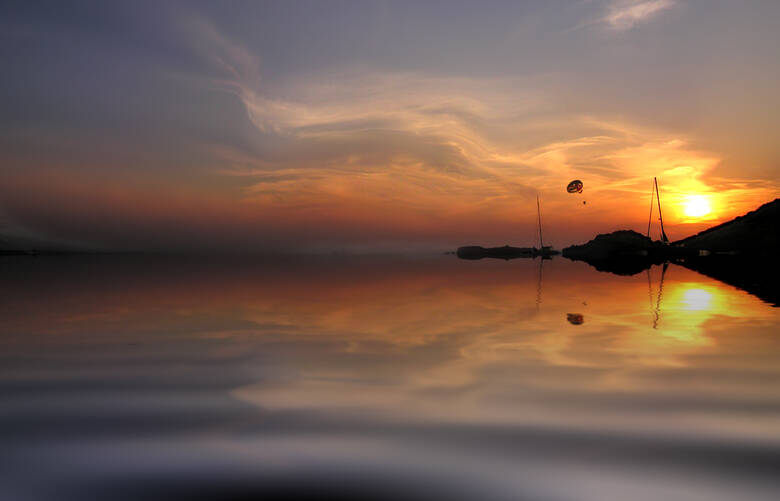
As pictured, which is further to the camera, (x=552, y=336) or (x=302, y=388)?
(x=552, y=336)

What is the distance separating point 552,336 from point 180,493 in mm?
12978

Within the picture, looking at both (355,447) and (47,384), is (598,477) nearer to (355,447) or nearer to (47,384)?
(355,447)

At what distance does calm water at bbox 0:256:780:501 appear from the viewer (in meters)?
5.69

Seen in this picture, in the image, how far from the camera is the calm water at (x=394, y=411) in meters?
5.69

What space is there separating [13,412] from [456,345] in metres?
10.8

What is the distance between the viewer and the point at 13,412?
27.7 feet

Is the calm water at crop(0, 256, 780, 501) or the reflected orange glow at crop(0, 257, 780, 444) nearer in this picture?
the calm water at crop(0, 256, 780, 501)

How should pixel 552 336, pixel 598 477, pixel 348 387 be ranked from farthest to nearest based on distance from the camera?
pixel 552 336 → pixel 348 387 → pixel 598 477

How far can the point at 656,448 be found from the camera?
6641mm

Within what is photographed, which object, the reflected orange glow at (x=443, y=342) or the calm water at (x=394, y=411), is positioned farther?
the reflected orange glow at (x=443, y=342)

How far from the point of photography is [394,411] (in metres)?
8.37

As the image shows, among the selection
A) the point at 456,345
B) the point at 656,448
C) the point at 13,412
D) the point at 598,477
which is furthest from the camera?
the point at 456,345

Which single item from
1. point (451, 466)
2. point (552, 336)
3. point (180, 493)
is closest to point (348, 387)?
point (451, 466)

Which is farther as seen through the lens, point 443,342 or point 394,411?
point 443,342
